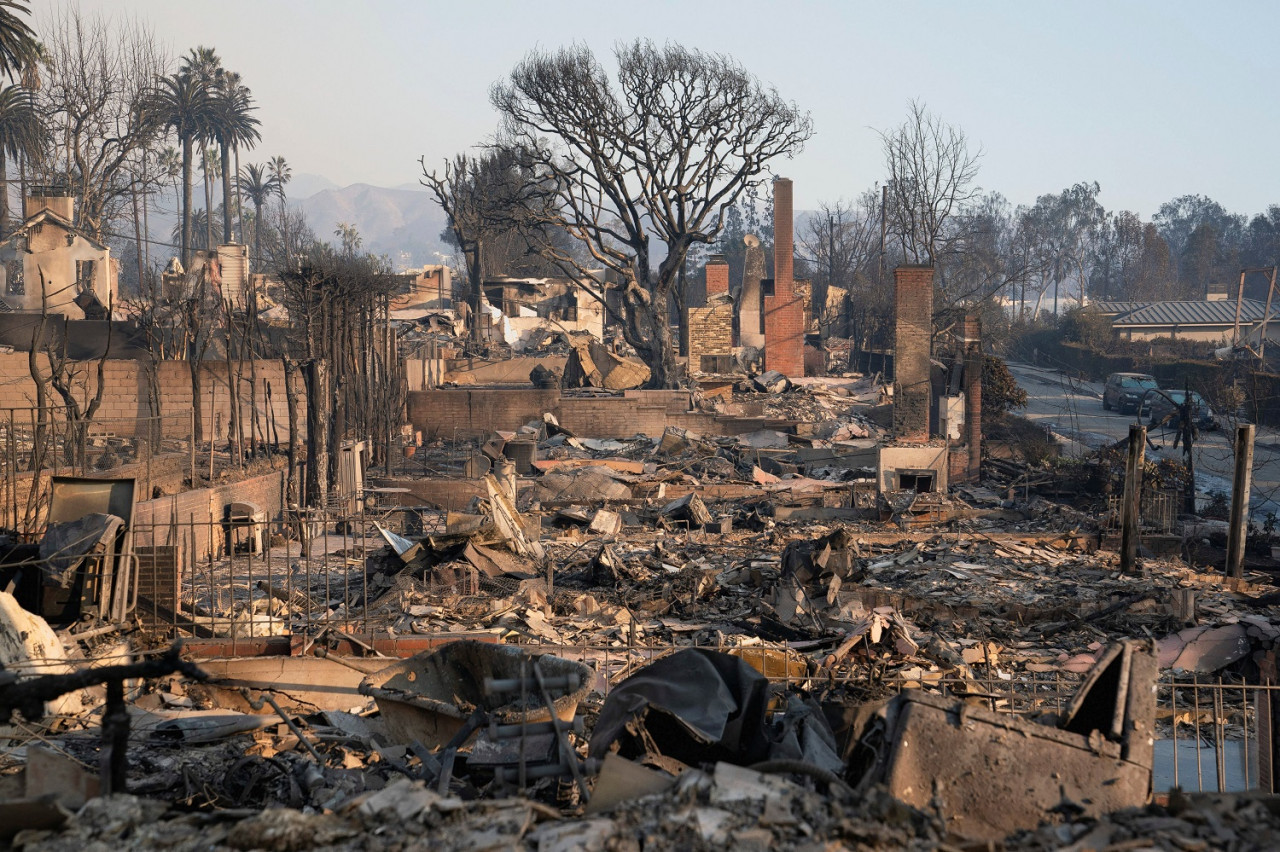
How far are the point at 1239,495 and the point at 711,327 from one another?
2372 cm

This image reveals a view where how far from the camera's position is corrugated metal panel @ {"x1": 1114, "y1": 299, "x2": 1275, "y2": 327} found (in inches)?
1772

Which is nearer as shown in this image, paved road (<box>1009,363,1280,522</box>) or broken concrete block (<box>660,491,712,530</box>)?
broken concrete block (<box>660,491,712,530</box>)

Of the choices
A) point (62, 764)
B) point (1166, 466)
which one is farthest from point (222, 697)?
point (1166, 466)

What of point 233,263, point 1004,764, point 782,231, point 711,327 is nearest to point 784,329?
point 711,327

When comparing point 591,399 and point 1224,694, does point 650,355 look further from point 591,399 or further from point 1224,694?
point 1224,694

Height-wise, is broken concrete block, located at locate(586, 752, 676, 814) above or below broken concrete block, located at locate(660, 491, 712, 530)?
above

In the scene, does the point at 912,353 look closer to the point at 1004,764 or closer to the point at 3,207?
the point at 1004,764

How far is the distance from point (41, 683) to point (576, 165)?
26.2m

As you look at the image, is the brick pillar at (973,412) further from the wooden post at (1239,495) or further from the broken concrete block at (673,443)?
the wooden post at (1239,495)

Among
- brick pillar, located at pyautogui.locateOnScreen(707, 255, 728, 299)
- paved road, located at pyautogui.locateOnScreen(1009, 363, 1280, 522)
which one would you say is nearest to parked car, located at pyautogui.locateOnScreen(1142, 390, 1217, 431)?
paved road, located at pyautogui.locateOnScreen(1009, 363, 1280, 522)

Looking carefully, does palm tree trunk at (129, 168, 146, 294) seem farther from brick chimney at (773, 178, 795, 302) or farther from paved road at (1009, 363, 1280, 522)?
paved road at (1009, 363, 1280, 522)

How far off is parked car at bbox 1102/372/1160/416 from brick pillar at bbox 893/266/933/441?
1354 cm

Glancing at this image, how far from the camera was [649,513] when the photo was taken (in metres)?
15.9

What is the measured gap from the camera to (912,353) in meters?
20.2
